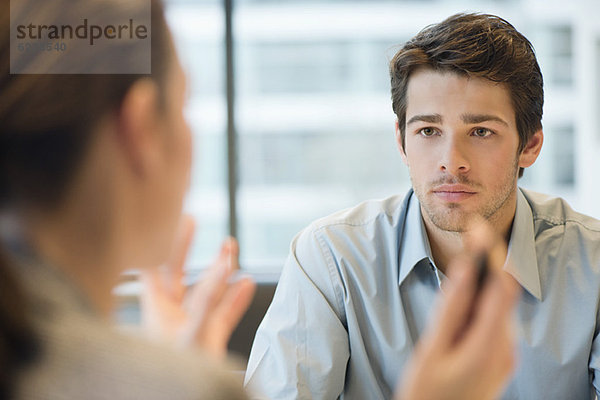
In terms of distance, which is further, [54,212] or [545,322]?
[545,322]

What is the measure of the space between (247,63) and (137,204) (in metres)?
3.26

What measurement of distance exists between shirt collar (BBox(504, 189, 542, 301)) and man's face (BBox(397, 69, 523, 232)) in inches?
2.7

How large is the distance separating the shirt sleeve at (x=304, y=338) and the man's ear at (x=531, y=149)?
A: 1.89ft

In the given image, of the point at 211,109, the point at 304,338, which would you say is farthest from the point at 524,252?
the point at 211,109

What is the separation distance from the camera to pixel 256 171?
11.9 feet

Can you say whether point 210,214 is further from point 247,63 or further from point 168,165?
point 168,165

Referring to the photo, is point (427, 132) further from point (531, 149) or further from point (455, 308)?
point (455, 308)

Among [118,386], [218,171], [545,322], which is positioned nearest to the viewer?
[118,386]

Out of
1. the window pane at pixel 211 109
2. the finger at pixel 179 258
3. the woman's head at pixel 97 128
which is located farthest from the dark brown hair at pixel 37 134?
the window pane at pixel 211 109

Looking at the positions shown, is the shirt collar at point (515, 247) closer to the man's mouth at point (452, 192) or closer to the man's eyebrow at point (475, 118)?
the man's mouth at point (452, 192)

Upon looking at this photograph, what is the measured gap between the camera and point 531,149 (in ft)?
5.55

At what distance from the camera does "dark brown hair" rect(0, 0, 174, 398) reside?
0.44 meters

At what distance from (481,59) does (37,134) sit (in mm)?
1257

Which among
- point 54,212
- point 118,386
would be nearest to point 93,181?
point 54,212
